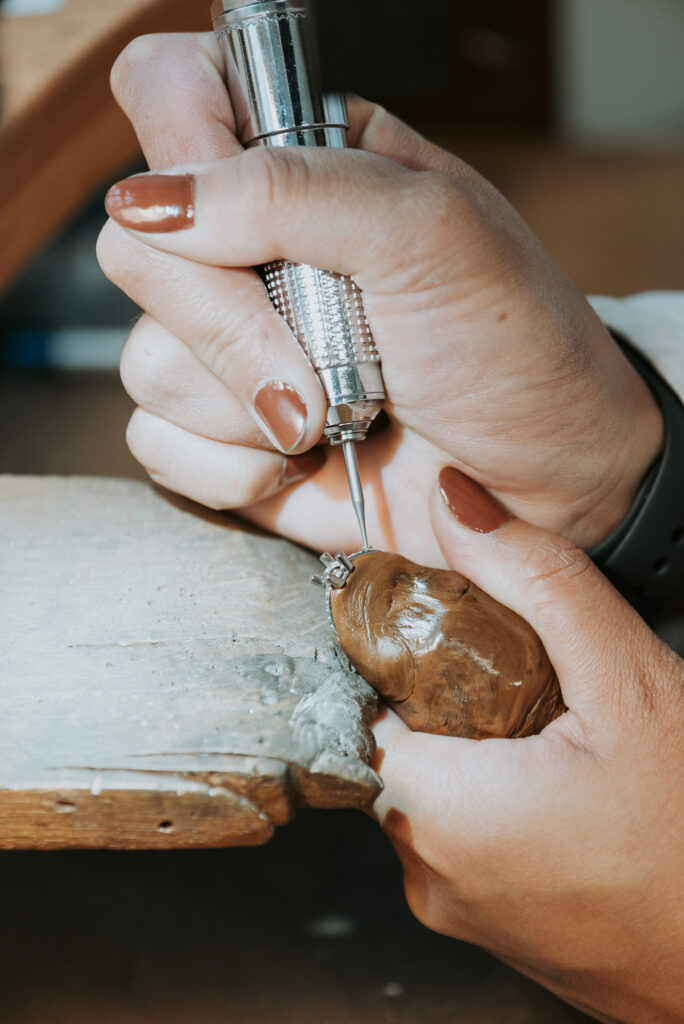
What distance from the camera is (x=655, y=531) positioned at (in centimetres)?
100

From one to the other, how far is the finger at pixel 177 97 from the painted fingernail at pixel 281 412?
0.20 meters

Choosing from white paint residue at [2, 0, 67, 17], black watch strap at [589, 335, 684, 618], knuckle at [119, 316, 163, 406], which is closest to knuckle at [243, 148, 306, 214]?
knuckle at [119, 316, 163, 406]

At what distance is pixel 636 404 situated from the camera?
98 centimetres

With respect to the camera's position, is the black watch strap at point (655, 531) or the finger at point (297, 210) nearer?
the finger at point (297, 210)

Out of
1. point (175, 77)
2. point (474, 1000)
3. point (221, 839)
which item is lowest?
point (474, 1000)

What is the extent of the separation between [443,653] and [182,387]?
1.30 feet

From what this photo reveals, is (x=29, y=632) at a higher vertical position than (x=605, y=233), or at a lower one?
higher

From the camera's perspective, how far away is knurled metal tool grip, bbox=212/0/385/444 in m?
0.73

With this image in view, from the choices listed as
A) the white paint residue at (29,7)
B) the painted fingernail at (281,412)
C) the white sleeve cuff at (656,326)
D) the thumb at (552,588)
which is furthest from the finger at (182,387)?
the white paint residue at (29,7)

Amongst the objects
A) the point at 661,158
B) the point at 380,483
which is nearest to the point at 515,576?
the point at 380,483

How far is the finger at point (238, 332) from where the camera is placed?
0.79m

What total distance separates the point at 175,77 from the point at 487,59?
399 centimetres

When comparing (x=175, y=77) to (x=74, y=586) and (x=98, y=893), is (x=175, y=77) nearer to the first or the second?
(x=74, y=586)

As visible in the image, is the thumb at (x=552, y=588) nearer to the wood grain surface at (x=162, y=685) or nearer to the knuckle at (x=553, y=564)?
the knuckle at (x=553, y=564)
